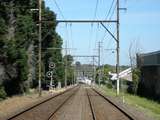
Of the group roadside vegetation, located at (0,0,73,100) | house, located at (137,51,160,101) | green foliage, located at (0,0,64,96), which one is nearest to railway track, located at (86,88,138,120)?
roadside vegetation, located at (0,0,73,100)

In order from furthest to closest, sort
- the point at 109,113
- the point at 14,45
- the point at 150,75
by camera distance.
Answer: the point at 150,75 → the point at 14,45 → the point at 109,113

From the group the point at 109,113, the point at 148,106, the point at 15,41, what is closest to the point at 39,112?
the point at 109,113

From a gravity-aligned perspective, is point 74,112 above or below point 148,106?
above

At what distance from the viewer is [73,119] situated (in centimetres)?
2505

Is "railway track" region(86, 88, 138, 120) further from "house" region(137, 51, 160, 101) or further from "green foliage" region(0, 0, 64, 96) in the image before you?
"house" region(137, 51, 160, 101)

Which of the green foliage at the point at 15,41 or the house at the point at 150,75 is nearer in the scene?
the green foliage at the point at 15,41

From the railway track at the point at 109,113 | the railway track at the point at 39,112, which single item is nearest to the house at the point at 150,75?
the railway track at the point at 109,113

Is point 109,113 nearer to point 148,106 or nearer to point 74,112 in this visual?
point 74,112

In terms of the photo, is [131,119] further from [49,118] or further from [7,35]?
[7,35]

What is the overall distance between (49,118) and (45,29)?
5365 cm

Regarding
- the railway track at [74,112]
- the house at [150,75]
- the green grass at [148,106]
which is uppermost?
the house at [150,75]

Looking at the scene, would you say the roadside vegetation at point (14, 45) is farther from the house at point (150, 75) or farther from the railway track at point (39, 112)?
the house at point (150, 75)

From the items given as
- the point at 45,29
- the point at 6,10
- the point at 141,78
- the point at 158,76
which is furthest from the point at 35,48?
the point at 6,10

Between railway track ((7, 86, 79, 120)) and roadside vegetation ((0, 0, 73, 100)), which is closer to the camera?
railway track ((7, 86, 79, 120))
